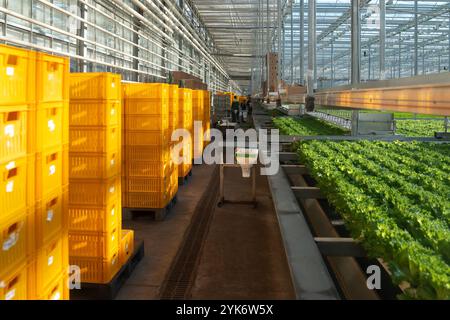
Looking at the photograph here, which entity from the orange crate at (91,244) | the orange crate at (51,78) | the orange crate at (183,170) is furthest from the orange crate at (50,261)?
the orange crate at (183,170)

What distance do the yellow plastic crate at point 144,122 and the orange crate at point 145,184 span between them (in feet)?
2.35

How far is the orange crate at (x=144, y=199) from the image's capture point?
21.9 feet

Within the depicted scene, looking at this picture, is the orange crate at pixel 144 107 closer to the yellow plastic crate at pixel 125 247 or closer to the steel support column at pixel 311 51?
the yellow plastic crate at pixel 125 247

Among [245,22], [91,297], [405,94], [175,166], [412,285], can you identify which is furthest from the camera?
[245,22]

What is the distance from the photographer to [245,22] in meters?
26.3

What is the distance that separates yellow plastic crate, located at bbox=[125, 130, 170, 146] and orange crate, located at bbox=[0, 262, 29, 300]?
4.35 meters

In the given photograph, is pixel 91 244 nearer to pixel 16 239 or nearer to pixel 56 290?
pixel 56 290

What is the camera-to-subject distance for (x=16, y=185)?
85.1 inches

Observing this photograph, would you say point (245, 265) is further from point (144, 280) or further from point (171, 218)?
point (171, 218)

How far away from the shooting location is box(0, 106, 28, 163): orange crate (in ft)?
6.65

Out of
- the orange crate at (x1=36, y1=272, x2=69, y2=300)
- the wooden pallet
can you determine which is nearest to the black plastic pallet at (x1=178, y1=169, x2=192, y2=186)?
the wooden pallet

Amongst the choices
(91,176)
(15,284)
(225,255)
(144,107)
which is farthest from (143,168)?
(15,284)

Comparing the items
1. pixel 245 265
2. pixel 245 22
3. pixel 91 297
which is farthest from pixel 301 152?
pixel 245 22
